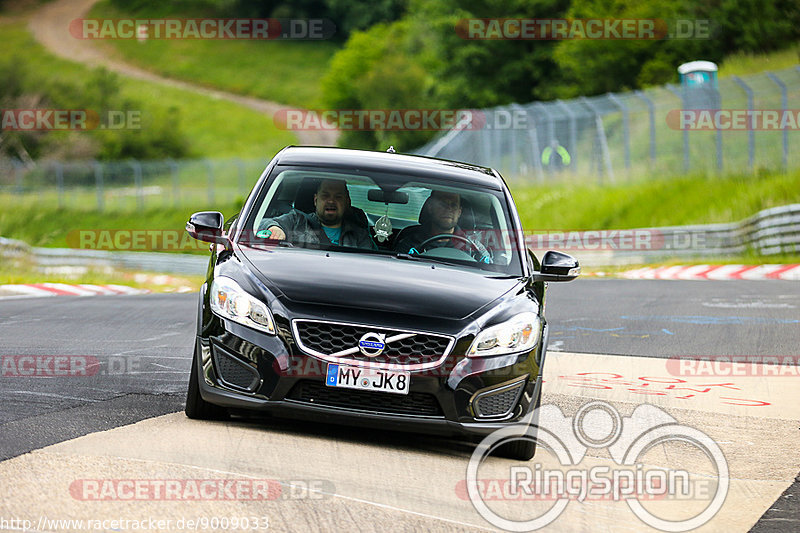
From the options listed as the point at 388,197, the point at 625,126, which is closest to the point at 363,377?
the point at 388,197

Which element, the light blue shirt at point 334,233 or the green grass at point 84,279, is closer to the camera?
the light blue shirt at point 334,233

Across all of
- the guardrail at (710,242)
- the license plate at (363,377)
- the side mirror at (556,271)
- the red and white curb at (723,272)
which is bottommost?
the license plate at (363,377)

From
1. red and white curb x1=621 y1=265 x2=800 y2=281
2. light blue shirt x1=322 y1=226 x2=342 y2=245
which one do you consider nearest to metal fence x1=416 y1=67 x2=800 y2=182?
red and white curb x1=621 y1=265 x2=800 y2=281

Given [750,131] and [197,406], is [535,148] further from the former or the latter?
[197,406]

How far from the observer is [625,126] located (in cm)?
3139

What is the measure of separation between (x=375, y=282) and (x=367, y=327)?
0.46 meters

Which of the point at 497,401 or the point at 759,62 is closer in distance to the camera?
the point at 497,401

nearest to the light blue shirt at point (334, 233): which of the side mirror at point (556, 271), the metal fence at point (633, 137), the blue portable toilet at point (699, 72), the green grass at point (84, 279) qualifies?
the side mirror at point (556, 271)

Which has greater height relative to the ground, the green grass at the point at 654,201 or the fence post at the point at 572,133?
the fence post at the point at 572,133

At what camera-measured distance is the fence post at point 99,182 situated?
180 ft

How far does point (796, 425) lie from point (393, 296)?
3.20 m

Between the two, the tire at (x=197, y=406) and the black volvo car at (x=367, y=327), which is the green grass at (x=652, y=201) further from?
the tire at (x=197, y=406)

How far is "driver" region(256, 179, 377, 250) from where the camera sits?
25.1ft

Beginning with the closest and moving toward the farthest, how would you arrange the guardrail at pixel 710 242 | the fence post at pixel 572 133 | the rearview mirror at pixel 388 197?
the rearview mirror at pixel 388 197 < the guardrail at pixel 710 242 < the fence post at pixel 572 133
